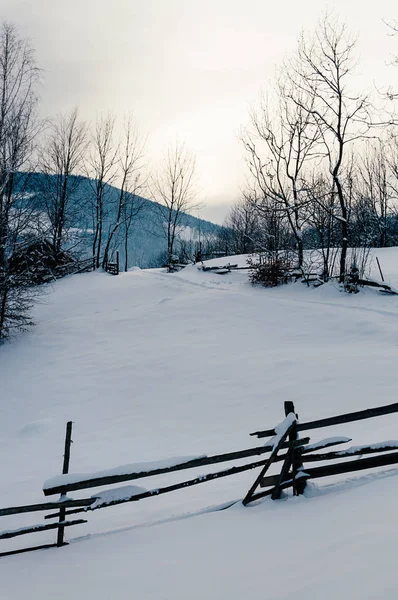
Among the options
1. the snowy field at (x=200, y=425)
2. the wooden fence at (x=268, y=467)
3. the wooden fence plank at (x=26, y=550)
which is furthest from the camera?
the wooden fence plank at (x=26, y=550)

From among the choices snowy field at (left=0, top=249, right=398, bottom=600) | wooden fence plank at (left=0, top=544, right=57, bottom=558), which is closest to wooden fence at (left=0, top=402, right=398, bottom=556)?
wooden fence plank at (left=0, top=544, right=57, bottom=558)

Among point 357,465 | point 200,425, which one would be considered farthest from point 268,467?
point 200,425

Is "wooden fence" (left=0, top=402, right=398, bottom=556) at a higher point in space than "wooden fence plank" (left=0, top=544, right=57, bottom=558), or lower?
higher

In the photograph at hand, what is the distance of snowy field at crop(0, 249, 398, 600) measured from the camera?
3258 mm

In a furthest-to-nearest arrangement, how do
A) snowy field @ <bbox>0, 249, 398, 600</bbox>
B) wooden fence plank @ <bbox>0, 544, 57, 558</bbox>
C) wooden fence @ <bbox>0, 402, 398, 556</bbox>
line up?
wooden fence plank @ <bbox>0, 544, 57, 558</bbox> → wooden fence @ <bbox>0, 402, 398, 556</bbox> → snowy field @ <bbox>0, 249, 398, 600</bbox>

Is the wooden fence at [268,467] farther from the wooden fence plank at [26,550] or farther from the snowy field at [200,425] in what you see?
the snowy field at [200,425]

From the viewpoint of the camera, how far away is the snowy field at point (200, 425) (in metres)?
3.26

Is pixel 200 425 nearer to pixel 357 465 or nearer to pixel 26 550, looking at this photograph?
pixel 357 465

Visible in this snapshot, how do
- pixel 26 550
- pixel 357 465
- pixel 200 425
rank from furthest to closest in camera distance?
1. pixel 200 425
2. pixel 357 465
3. pixel 26 550

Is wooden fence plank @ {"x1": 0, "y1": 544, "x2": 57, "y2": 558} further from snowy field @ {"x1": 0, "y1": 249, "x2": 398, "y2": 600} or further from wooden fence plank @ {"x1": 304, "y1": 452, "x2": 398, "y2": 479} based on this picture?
wooden fence plank @ {"x1": 304, "y1": 452, "x2": 398, "y2": 479}

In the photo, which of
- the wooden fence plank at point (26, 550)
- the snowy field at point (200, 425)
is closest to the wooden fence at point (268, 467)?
the wooden fence plank at point (26, 550)

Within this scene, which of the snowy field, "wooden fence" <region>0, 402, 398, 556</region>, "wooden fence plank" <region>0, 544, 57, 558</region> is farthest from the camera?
"wooden fence plank" <region>0, 544, 57, 558</region>

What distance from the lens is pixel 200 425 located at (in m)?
Answer: 8.16

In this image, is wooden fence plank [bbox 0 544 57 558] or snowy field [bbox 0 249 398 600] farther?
wooden fence plank [bbox 0 544 57 558]
